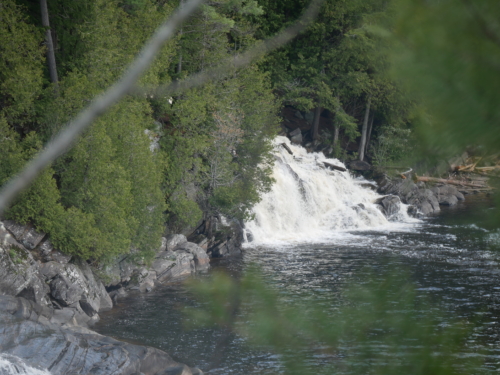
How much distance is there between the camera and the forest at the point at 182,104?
61.4 inches

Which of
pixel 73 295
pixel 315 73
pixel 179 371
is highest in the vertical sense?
pixel 315 73

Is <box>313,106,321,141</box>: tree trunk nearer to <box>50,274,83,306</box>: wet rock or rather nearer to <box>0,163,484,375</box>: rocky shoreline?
<box>0,163,484,375</box>: rocky shoreline

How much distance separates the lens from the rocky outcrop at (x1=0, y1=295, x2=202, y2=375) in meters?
12.3

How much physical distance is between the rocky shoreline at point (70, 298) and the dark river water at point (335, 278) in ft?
2.57

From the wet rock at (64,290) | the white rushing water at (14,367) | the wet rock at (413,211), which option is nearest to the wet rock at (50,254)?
the wet rock at (64,290)

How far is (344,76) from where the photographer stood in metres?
37.2

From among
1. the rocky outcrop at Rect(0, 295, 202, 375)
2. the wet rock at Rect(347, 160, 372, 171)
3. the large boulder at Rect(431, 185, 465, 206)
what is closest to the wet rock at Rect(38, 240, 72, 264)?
the rocky outcrop at Rect(0, 295, 202, 375)

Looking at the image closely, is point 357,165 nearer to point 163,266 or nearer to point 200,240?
point 200,240

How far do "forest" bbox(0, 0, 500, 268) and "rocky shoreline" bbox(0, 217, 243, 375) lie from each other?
2.39 feet

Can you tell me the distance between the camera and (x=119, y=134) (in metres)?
20.4

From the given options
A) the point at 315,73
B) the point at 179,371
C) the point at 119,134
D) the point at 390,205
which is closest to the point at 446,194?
the point at 390,205

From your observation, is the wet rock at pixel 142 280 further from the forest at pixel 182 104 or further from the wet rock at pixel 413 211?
the wet rock at pixel 413 211

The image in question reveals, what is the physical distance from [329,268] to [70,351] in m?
11.3

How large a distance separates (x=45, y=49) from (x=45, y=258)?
7.05 meters
